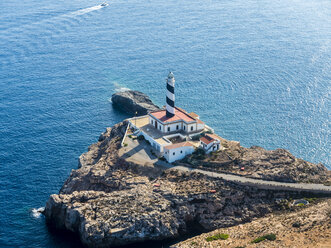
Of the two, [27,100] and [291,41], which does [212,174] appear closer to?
[27,100]

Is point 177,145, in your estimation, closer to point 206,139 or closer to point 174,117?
point 206,139

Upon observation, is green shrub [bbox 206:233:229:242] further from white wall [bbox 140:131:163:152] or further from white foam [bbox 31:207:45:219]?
white foam [bbox 31:207:45:219]

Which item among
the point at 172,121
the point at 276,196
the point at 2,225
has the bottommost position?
the point at 2,225

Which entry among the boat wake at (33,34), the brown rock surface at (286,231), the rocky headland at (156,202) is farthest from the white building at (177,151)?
the boat wake at (33,34)

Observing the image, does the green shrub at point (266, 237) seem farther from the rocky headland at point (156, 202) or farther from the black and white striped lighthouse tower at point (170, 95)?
the black and white striped lighthouse tower at point (170, 95)

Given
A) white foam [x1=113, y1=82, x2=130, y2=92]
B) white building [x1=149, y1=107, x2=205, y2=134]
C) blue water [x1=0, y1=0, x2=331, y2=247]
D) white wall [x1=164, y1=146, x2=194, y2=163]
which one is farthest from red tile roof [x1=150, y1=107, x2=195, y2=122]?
white foam [x1=113, y1=82, x2=130, y2=92]

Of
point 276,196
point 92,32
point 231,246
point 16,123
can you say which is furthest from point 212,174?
point 92,32
